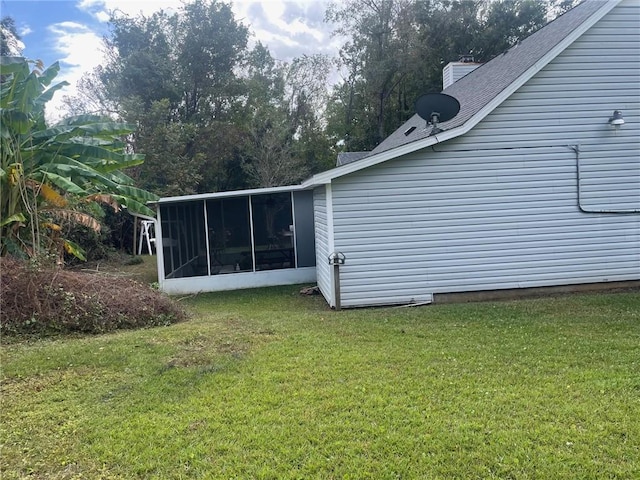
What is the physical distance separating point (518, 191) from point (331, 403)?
6.11m

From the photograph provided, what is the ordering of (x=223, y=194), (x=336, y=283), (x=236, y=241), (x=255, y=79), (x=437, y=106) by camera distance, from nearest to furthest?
(x=336, y=283)
(x=437, y=106)
(x=223, y=194)
(x=236, y=241)
(x=255, y=79)

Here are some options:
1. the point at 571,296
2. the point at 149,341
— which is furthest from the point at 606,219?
the point at 149,341

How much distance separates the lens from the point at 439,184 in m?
7.97

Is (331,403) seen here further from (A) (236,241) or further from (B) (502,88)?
(A) (236,241)

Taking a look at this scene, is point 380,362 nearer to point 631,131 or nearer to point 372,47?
point 631,131

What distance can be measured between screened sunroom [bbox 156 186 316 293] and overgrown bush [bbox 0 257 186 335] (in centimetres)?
439

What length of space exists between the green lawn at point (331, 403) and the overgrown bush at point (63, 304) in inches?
16.0

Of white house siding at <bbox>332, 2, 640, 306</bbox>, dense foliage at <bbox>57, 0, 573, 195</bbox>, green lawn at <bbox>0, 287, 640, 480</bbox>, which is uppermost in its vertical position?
dense foliage at <bbox>57, 0, 573, 195</bbox>

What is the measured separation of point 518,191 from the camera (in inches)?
318

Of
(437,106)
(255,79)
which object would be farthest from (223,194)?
(255,79)

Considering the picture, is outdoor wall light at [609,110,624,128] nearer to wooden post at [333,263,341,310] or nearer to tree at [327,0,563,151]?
wooden post at [333,263,341,310]

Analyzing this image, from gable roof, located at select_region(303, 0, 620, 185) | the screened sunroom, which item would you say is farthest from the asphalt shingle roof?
the screened sunroom

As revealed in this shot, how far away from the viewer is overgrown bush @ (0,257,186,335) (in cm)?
596

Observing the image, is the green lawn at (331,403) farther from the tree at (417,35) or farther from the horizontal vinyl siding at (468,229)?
the tree at (417,35)
